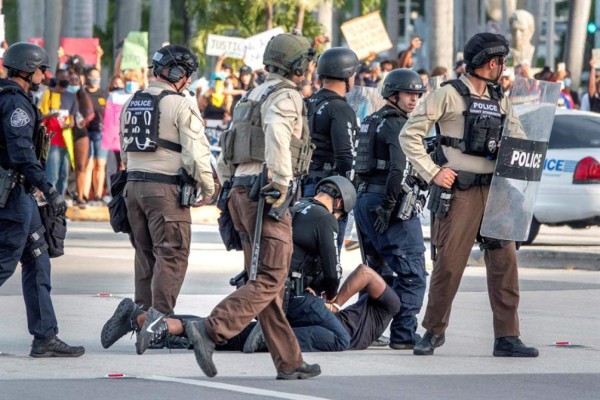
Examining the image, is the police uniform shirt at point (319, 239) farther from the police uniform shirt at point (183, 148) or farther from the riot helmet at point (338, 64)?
the riot helmet at point (338, 64)

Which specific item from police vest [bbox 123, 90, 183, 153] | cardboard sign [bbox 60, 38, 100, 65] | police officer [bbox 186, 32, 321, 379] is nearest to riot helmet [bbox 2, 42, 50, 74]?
police vest [bbox 123, 90, 183, 153]

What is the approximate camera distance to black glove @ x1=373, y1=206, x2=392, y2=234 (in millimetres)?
10844

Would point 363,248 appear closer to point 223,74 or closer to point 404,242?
point 404,242

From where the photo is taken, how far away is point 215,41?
28656 millimetres

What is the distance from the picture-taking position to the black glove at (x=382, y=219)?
1084 cm

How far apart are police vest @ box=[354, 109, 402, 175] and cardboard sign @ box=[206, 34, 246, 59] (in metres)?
16.8

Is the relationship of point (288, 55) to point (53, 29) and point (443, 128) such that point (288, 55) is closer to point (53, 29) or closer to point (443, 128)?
point (443, 128)

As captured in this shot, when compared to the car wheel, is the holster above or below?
above

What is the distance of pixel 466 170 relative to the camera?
33.4ft

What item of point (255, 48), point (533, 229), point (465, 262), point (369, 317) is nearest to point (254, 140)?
point (465, 262)

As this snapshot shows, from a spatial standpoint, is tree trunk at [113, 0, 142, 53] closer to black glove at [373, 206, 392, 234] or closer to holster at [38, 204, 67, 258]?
black glove at [373, 206, 392, 234]

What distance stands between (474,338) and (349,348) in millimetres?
1018

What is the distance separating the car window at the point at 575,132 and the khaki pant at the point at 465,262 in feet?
26.4

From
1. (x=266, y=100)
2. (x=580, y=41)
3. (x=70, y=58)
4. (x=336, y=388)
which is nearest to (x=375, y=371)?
(x=336, y=388)
